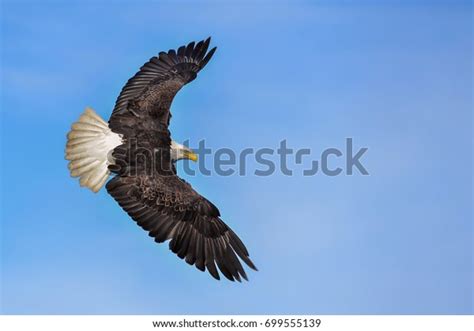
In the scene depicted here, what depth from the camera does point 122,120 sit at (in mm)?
7852

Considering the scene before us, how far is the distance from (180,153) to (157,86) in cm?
102

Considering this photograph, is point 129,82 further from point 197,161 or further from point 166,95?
point 197,161

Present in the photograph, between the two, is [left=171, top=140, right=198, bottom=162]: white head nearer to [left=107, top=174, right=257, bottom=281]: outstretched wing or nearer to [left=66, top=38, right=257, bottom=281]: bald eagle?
[left=66, top=38, right=257, bottom=281]: bald eagle

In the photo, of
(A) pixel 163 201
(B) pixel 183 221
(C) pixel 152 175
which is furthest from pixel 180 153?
(B) pixel 183 221

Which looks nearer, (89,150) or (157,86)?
(89,150)

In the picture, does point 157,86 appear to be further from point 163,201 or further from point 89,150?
point 163,201

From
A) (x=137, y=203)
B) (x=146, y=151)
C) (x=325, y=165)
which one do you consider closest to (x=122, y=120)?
(x=146, y=151)

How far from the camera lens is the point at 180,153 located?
799 cm

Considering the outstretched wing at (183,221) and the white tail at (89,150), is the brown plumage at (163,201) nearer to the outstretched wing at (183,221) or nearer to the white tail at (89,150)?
the outstretched wing at (183,221)

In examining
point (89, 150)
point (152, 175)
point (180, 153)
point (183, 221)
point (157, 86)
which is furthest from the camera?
point (157, 86)

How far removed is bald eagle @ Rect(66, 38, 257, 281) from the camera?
23.6ft

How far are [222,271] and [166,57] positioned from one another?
10.9ft

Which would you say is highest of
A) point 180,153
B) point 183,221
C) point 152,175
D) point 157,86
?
point 157,86
